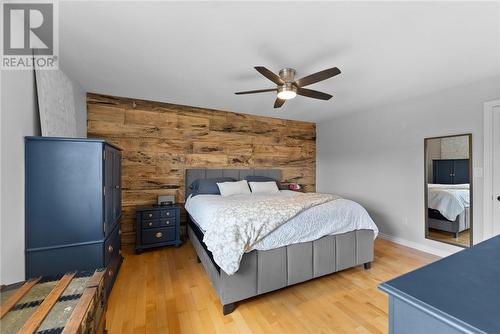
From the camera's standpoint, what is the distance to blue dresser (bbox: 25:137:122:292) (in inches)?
67.2

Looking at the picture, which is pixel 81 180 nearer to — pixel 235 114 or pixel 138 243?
pixel 138 243

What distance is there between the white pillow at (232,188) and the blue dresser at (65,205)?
180 centimetres

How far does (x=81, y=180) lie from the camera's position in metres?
1.85

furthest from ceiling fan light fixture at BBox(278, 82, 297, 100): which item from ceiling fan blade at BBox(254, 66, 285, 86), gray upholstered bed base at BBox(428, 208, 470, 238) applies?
gray upholstered bed base at BBox(428, 208, 470, 238)

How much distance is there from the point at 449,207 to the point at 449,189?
26 centimetres

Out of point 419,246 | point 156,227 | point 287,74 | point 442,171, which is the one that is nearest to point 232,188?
point 156,227

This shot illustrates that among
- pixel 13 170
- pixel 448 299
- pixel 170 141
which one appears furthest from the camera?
pixel 170 141

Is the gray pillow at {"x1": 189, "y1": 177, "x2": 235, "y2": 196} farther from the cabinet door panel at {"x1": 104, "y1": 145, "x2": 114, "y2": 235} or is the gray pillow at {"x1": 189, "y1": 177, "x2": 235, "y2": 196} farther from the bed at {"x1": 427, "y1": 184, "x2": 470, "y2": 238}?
the bed at {"x1": 427, "y1": 184, "x2": 470, "y2": 238}

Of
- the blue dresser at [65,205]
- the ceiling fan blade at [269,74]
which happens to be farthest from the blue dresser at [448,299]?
the blue dresser at [65,205]

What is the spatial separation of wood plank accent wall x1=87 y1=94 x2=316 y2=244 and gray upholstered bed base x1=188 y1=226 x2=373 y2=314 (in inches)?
65.9

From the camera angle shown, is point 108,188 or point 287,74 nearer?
point 108,188

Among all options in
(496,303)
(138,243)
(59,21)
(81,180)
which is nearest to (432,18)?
(496,303)

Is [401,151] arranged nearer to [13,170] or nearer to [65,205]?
[65,205]

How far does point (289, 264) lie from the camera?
2135mm
